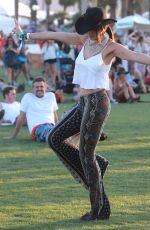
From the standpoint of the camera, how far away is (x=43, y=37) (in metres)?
7.36

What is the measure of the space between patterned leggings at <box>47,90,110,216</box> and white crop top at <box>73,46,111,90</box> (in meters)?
0.10

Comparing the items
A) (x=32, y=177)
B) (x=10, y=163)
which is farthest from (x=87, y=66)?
(x=10, y=163)

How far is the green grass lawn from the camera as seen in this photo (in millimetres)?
7102

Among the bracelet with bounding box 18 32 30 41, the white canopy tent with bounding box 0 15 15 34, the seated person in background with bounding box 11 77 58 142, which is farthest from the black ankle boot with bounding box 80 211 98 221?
the seated person in background with bounding box 11 77 58 142

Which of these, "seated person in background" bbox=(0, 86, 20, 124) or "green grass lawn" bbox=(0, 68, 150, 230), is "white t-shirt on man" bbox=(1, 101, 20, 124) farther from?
"green grass lawn" bbox=(0, 68, 150, 230)

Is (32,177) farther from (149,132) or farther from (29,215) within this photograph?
(149,132)

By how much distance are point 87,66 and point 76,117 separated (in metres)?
0.50

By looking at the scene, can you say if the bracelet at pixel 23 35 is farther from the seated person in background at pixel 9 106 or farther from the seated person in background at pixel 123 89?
the seated person in background at pixel 123 89

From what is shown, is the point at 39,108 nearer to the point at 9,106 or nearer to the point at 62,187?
the point at 9,106

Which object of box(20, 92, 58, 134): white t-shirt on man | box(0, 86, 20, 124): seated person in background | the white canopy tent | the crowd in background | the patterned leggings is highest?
the white canopy tent

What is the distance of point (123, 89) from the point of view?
19.9 metres

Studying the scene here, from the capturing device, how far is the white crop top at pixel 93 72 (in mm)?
6863

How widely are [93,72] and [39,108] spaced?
18.8 feet

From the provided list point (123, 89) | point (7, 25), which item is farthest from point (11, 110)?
point (123, 89)
